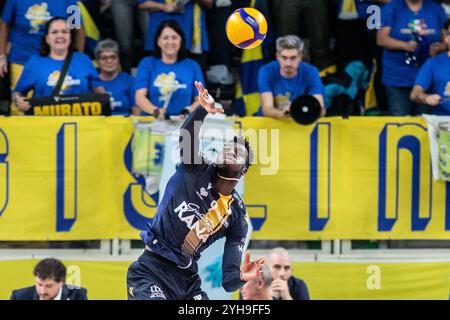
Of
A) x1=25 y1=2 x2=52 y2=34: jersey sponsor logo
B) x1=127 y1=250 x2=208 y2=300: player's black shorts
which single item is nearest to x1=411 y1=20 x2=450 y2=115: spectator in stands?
x1=127 y1=250 x2=208 y2=300: player's black shorts

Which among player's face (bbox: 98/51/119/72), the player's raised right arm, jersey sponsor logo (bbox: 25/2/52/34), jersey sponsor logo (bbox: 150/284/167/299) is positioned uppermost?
jersey sponsor logo (bbox: 25/2/52/34)

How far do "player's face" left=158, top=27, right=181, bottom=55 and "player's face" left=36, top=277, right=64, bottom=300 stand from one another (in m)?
2.99

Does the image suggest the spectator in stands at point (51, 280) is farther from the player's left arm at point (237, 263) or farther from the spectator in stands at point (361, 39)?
the spectator in stands at point (361, 39)

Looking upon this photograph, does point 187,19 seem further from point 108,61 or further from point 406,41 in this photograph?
point 406,41

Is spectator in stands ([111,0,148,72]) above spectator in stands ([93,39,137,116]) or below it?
above

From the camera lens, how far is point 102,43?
45.4 ft

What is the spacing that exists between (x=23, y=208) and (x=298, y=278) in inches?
119

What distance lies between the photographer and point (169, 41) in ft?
44.5

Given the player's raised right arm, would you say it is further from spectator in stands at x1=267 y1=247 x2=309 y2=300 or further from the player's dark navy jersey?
spectator in stands at x1=267 y1=247 x2=309 y2=300

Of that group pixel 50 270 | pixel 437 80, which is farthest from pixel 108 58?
pixel 437 80

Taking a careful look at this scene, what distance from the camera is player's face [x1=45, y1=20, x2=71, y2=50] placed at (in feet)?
44.3

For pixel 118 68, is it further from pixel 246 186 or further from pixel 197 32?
pixel 246 186

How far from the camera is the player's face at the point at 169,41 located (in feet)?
44.5

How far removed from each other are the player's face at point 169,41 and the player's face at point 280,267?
259cm
